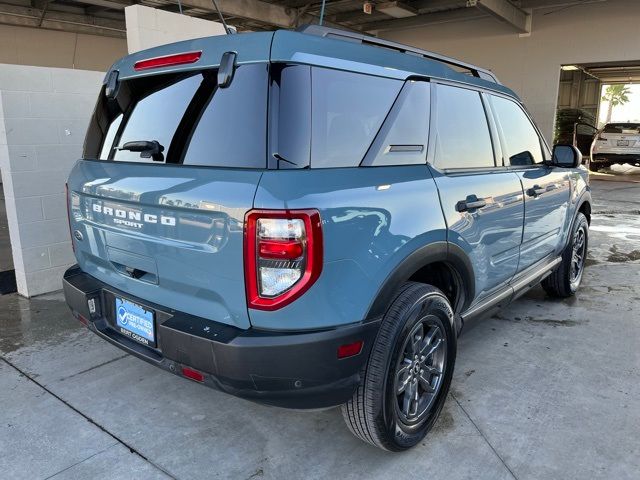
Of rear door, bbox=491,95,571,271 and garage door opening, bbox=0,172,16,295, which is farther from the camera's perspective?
garage door opening, bbox=0,172,16,295

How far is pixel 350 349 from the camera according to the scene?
1995 mm

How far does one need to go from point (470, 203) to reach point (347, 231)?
0.98m

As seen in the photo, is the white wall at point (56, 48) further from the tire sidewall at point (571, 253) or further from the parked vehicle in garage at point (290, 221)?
the tire sidewall at point (571, 253)

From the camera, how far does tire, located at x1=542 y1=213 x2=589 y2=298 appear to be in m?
4.35

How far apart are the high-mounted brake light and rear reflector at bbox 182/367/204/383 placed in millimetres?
1279

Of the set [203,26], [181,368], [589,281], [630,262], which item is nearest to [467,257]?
[181,368]

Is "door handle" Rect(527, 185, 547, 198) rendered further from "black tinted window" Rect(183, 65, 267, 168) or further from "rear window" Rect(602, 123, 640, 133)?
"rear window" Rect(602, 123, 640, 133)

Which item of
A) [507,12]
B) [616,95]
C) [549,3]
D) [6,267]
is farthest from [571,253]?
[616,95]

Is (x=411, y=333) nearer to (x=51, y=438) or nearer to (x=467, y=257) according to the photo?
(x=467, y=257)

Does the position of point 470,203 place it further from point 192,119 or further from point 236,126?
point 192,119

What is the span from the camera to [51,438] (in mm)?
2514

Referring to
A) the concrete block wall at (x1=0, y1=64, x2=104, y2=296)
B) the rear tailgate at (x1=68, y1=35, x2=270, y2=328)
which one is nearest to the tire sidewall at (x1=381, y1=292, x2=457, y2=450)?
the rear tailgate at (x1=68, y1=35, x2=270, y2=328)

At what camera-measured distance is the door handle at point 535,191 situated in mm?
3338

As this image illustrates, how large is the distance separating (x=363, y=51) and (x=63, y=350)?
2753 millimetres
